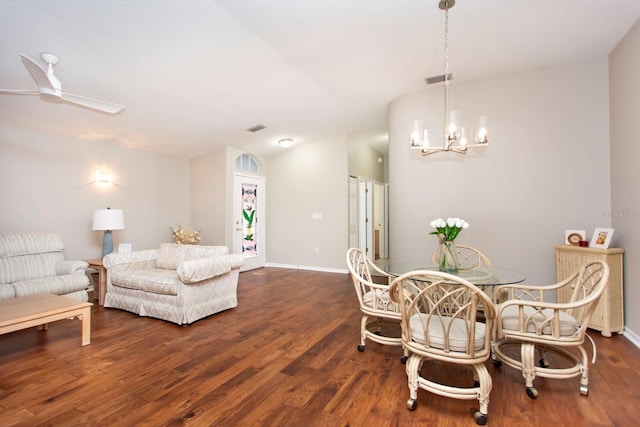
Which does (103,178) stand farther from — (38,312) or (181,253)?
(38,312)

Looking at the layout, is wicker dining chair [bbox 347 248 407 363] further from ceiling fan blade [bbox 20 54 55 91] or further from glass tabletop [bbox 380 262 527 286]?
ceiling fan blade [bbox 20 54 55 91]

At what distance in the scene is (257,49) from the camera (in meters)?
3.12

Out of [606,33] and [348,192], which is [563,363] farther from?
[348,192]

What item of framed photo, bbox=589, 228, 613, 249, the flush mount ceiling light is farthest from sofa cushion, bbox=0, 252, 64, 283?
framed photo, bbox=589, 228, 613, 249

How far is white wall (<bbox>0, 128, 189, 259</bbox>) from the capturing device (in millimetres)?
3951

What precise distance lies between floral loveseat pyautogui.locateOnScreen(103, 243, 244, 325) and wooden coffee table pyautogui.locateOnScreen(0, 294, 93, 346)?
70 cm

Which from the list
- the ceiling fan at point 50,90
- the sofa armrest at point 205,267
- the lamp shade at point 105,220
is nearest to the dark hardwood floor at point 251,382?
the sofa armrest at point 205,267

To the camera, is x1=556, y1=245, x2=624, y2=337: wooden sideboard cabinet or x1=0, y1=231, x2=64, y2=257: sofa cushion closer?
x1=556, y1=245, x2=624, y2=337: wooden sideboard cabinet

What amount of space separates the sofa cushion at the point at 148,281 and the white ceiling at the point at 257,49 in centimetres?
202

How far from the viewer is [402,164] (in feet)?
14.6

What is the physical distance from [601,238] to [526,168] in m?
1.01

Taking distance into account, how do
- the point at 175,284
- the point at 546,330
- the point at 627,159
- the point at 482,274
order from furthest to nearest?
the point at 175,284
the point at 627,159
the point at 482,274
the point at 546,330

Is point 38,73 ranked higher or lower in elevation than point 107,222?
higher

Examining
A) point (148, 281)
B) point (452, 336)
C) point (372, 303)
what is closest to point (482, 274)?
point (452, 336)
